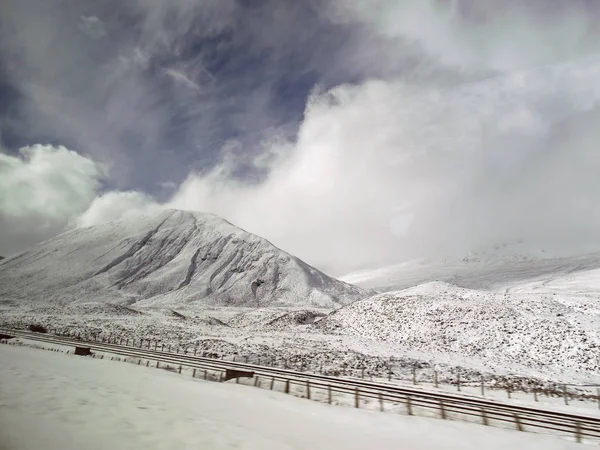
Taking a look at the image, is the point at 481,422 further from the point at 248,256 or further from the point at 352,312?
the point at 248,256

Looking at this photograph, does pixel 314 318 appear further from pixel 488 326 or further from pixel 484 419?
pixel 484 419

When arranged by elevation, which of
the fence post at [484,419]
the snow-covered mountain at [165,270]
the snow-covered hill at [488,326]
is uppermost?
the snow-covered mountain at [165,270]

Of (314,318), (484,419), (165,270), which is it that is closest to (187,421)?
(484,419)

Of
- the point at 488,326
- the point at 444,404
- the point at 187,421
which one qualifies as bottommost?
the point at 187,421

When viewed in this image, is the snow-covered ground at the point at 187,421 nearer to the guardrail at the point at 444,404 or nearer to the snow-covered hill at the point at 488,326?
the guardrail at the point at 444,404

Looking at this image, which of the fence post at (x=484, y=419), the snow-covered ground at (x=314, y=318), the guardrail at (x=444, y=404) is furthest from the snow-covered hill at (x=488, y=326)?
the fence post at (x=484, y=419)

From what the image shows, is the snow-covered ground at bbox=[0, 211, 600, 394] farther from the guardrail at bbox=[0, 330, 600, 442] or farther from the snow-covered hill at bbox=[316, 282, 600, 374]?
the guardrail at bbox=[0, 330, 600, 442]
